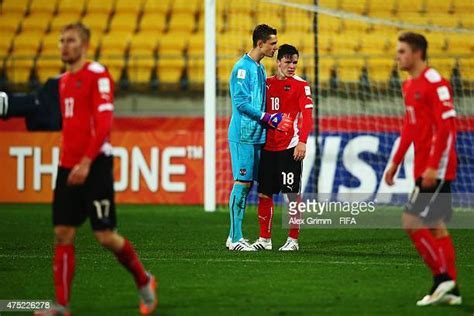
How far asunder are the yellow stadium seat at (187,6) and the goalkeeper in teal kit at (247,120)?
36.6 feet

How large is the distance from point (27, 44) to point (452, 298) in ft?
52.3

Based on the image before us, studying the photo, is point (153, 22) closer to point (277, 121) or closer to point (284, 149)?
point (284, 149)

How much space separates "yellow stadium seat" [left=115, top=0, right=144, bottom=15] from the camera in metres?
22.4

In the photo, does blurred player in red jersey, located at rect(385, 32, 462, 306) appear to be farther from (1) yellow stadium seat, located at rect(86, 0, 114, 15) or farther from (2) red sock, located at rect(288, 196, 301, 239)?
(1) yellow stadium seat, located at rect(86, 0, 114, 15)

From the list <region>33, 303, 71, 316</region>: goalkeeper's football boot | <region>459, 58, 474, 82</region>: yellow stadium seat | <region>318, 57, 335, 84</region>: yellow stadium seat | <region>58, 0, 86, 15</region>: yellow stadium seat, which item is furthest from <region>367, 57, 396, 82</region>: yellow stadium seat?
<region>33, 303, 71, 316</region>: goalkeeper's football boot

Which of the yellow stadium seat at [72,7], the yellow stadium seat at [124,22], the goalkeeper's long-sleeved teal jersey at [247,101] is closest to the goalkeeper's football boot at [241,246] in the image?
the goalkeeper's long-sleeved teal jersey at [247,101]

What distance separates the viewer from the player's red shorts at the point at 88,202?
6.73 meters

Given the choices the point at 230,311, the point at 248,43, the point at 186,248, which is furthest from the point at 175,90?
the point at 230,311

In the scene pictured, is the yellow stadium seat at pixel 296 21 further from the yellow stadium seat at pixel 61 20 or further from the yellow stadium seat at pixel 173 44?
the yellow stadium seat at pixel 61 20

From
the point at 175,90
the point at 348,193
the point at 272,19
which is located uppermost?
the point at 272,19

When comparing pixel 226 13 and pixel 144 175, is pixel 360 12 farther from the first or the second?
pixel 144 175

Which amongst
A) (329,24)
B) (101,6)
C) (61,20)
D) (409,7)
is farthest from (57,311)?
(101,6)

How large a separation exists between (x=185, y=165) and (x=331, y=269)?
880cm

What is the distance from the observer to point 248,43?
19.0 meters
